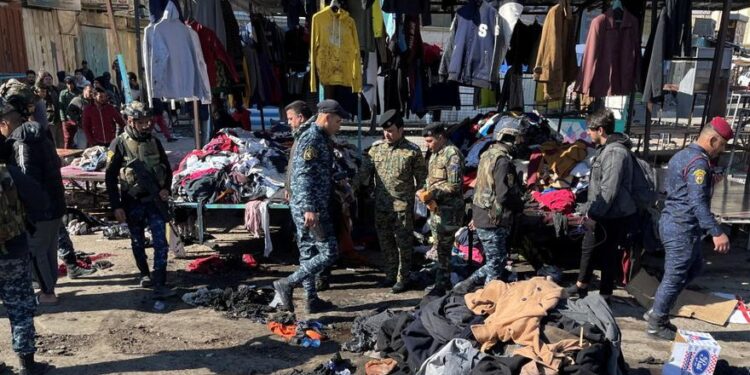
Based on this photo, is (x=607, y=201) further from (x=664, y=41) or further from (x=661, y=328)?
(x=664, y=41)

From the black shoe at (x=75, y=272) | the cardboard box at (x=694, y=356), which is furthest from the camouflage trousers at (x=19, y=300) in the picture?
the cardboard box at (x=694, y=356)

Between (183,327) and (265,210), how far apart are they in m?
1.67

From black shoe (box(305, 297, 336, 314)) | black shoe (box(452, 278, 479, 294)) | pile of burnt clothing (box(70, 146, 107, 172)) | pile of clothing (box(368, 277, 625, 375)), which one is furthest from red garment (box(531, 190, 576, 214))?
pile of burnt clothing (box(70, 146, 107, 172))

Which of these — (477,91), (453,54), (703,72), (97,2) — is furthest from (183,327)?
(97,2)

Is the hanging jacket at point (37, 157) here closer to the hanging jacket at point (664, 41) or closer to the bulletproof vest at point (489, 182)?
the bulletproof vest at point (489, 182)

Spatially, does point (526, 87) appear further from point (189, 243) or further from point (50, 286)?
point (50, 286)

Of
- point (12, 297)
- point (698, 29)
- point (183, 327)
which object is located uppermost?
point (698, 29)

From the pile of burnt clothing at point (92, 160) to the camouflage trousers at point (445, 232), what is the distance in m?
5.39

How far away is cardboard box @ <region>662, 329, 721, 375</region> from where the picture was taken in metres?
4.12

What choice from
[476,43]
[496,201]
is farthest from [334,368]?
[476,43]

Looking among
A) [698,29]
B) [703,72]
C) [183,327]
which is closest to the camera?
[183,327]

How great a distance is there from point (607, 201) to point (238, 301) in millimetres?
3760

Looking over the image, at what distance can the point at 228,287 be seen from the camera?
6.25 meters

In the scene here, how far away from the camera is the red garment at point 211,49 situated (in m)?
7.80
